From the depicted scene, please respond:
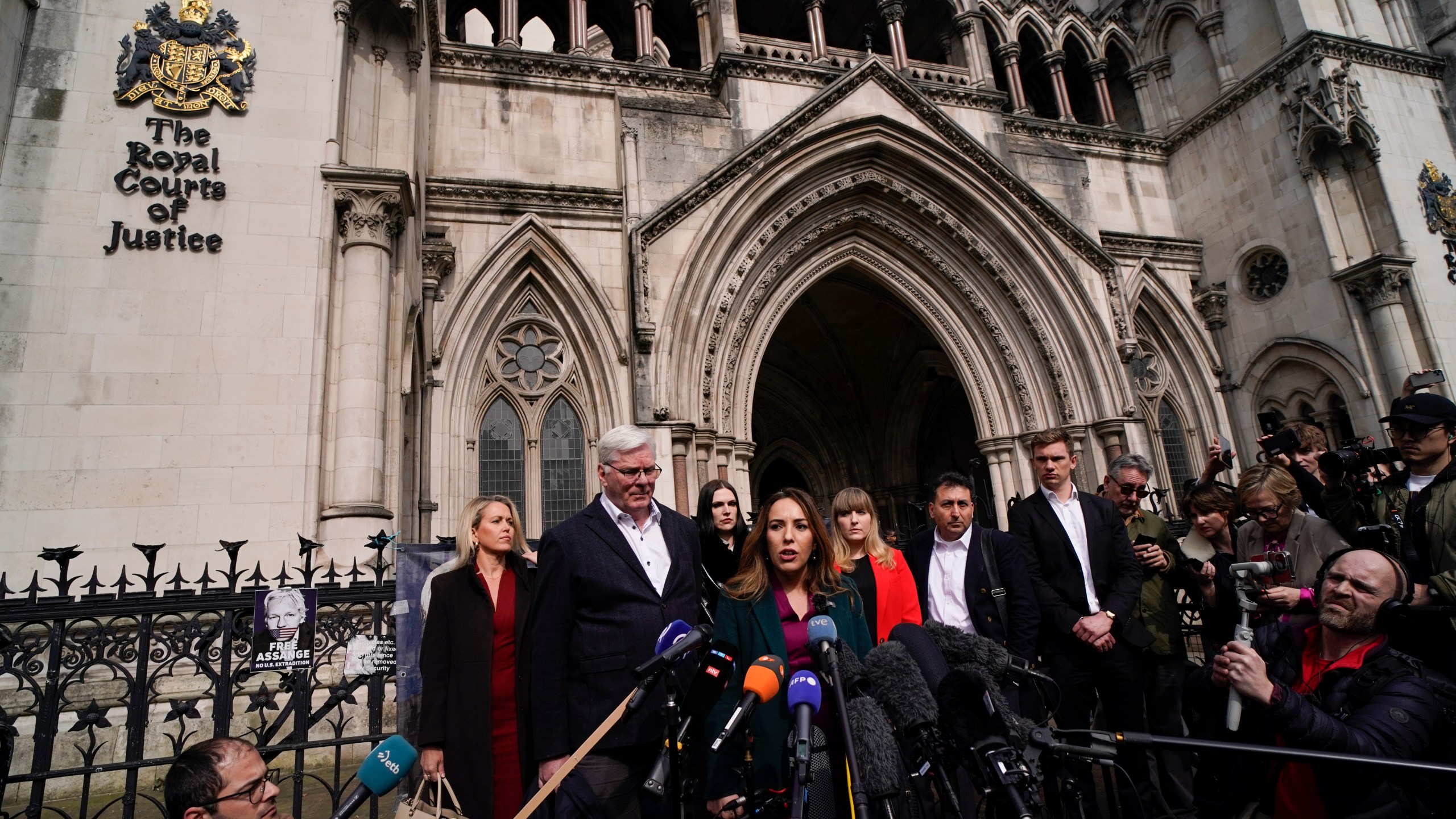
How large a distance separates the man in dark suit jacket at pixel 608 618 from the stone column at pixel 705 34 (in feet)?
39.6

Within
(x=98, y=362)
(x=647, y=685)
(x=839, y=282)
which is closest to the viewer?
(x=647, y=685)

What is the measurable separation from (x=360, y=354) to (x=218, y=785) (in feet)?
19.3

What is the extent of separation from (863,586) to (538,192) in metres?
10.0

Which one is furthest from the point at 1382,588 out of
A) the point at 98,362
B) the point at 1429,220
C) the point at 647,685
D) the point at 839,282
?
the point at 1429,220

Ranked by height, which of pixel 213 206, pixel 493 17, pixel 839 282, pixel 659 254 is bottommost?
pixel 213 206

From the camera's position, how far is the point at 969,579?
4184 millimetres

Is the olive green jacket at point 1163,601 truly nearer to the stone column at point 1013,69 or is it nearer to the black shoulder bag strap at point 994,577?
the black shoulder bag strap at point 994,577

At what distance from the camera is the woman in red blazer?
3557mm

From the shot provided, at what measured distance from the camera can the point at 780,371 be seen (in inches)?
770

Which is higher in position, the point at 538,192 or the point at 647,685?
the point at 538,192

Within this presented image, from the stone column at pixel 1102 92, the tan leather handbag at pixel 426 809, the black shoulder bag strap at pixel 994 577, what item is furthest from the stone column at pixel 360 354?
the stone column at pixel 1102 92

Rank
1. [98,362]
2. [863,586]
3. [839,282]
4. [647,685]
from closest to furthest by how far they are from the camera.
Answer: [647,685]
[863,586]
[98,362]
[839,282]

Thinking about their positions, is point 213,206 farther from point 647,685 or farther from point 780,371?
point 780,371

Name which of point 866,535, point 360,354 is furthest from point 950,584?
point 360,354
